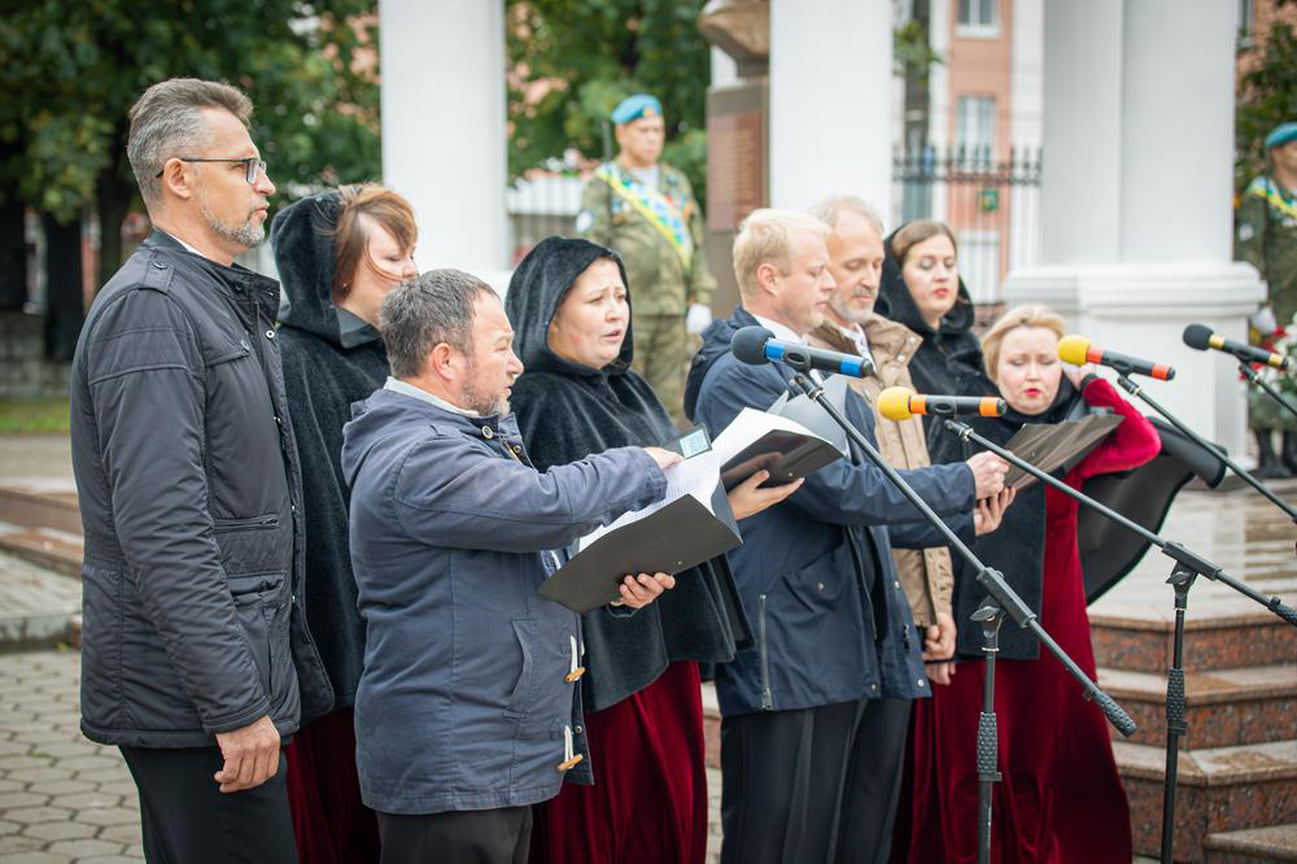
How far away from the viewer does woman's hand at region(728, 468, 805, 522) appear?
3.46m

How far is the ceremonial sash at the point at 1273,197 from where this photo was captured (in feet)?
29.7

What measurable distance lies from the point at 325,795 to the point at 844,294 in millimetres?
2108

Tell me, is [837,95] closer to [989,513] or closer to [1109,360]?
[1109,360]

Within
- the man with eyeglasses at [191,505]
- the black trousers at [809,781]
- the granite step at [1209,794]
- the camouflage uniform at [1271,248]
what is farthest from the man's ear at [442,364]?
the camouflage uniform at [1271,248]

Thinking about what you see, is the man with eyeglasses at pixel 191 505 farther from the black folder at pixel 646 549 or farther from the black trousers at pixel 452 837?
the black folder at pixel 646 549

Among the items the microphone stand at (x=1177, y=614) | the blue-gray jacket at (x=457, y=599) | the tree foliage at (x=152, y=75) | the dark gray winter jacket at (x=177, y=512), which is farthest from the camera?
the tree foliage at (x=152, y=75)

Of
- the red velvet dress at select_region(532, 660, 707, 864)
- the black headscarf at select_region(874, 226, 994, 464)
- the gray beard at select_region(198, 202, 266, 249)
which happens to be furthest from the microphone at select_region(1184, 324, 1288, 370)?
the gray beard at select_region(198, 202, 266, 249)

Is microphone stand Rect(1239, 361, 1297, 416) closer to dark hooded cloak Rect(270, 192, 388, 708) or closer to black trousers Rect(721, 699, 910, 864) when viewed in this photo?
black trousers Rect(721, 699, 910, 864)

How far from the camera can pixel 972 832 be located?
15.0ft

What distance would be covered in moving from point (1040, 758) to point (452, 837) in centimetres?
228

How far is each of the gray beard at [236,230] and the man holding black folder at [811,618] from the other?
135 centimetres

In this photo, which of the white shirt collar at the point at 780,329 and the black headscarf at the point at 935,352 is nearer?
the white shirt collar at the point at 780,329

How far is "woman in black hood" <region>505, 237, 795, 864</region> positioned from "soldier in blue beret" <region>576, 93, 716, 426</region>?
15.8 feet

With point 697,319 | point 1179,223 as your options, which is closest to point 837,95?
point 697,319
